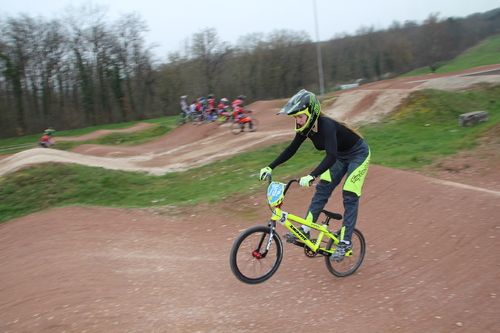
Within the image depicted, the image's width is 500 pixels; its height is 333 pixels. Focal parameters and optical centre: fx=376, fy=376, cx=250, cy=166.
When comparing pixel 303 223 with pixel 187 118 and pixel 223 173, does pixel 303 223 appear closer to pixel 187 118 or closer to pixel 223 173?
pixel 223 173

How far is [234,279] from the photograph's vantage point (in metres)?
4.94

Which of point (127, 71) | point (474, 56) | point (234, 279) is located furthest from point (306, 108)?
point (474, 56)

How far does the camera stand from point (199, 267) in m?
5.50

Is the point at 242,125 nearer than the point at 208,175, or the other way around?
the point at 208,175

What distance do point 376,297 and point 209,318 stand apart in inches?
74.6

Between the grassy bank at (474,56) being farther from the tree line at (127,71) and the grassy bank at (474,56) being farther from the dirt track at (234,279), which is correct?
the dirt track at (234,279)

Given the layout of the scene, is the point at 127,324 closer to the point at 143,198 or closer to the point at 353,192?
the point at 353,192

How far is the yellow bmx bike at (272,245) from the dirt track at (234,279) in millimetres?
233

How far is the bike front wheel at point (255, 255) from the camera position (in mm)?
4336

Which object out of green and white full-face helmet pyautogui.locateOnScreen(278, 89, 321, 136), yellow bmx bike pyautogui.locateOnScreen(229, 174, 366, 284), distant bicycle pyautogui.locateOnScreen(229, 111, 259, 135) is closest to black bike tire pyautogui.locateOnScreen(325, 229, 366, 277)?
yellow bmx bike pyautogui.locateOnScreen(229, 174, 366, 284)

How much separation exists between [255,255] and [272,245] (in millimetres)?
250

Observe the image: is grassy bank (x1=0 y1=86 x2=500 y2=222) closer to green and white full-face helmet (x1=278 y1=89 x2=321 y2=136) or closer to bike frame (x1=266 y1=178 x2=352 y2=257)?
bike frame (x1=266 y1=178 x2=352 y2=257)

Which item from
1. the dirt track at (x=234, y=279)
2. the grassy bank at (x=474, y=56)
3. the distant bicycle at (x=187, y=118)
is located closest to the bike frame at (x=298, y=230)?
the dirt track at (x=234, y=279)

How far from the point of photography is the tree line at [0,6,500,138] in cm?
4344
